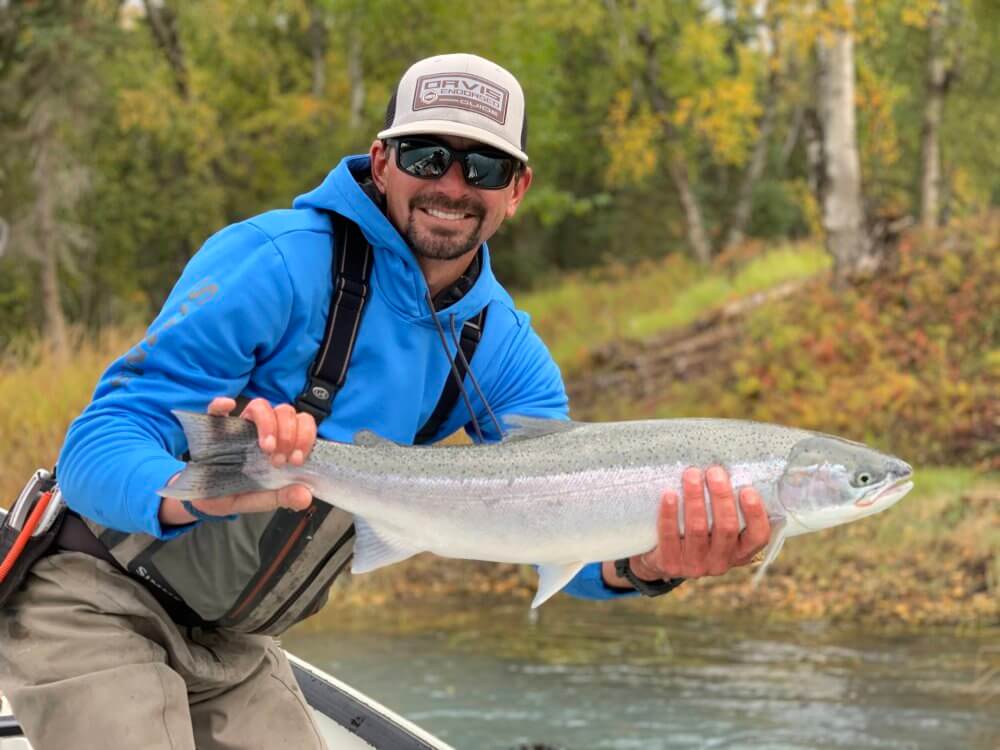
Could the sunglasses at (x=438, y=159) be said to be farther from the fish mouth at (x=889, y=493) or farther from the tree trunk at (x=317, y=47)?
the tree trunk at (x=317, y=47)

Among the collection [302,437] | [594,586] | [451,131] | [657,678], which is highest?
[451,131]

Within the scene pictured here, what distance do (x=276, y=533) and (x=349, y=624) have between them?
7500 mm

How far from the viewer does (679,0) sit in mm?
24438

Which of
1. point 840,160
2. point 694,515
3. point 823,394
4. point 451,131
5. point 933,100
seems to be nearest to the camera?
point 694,515

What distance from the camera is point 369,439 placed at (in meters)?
3.39

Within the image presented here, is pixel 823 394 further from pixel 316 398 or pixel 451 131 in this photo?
pixel 316 398

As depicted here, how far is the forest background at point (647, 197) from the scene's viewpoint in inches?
533

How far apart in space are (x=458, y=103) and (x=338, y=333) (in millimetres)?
751

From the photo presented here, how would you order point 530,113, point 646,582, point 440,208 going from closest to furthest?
point 440,208 → point 646,582 → point 530,113

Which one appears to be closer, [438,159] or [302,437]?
[302,437]

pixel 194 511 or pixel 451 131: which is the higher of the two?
pixel 451 131

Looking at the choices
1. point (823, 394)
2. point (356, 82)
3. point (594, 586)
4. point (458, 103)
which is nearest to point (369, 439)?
point (458, 103)

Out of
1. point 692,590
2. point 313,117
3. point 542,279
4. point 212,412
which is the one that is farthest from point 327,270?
point 542,279

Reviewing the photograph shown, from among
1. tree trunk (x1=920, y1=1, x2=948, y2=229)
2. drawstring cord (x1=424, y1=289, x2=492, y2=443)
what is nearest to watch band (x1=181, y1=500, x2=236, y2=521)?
drawstring cord (x1=424, y1=289, x2=492, y2=443)
